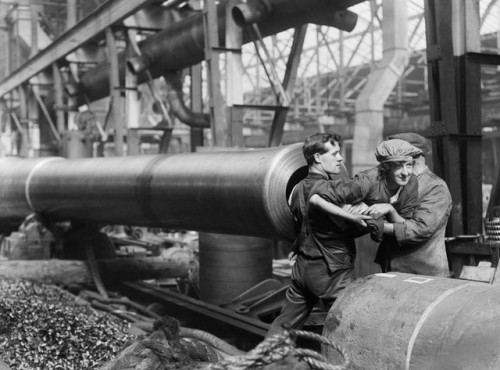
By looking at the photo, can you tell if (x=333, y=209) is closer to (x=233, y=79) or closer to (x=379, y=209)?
(x=379, y=209)

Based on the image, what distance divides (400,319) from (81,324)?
9.81 feet

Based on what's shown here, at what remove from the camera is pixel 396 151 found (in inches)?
152

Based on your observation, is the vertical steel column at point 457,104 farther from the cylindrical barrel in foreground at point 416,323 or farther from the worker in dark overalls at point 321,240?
the cylindrical barrel in foreground at point 416,323

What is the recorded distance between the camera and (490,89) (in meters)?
19.6

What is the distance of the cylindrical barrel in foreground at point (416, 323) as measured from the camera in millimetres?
3115

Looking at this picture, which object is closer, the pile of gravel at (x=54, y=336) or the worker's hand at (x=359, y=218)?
the worker's hand at (x=359, y=218)

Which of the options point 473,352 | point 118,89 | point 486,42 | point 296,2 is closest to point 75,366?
point 473,352

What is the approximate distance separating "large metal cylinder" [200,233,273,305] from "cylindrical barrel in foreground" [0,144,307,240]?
4.72 feet

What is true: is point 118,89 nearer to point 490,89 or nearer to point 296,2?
point 296,2

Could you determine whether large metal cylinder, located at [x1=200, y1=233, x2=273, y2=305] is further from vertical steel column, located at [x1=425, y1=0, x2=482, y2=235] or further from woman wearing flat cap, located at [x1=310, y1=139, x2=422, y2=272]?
woman wearing flat cap, located at [x1=310, y1=139, x2=422, y2=272]

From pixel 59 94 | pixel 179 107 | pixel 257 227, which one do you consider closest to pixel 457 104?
pixel 257 227

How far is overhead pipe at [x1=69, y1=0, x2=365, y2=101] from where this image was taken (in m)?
8.88

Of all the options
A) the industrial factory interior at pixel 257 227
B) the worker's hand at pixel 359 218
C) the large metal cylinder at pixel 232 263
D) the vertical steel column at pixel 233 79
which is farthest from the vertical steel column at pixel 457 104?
the vertical steel column at pixel 233 79

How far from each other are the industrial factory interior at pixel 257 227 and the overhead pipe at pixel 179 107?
4 centimetres
